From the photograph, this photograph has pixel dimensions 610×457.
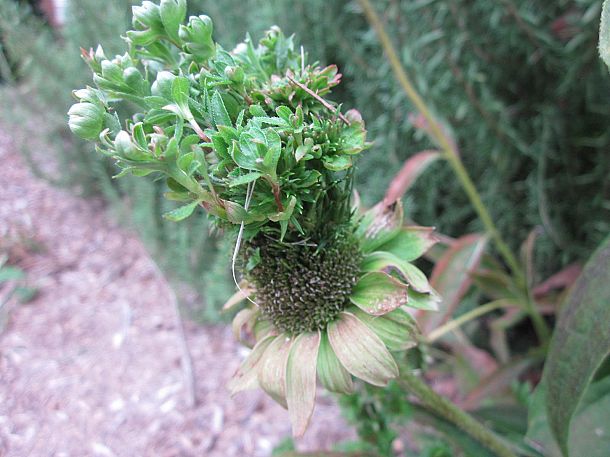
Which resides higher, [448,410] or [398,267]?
[398,267]

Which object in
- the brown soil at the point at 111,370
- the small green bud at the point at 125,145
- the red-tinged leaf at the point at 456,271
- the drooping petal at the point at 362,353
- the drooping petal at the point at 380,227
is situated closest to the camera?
the small green bud at the point at 125,145

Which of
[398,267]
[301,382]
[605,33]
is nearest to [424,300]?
[398,267]

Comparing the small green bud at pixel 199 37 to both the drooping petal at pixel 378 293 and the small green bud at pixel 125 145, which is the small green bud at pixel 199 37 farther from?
the drooping petal at pixel 378 293

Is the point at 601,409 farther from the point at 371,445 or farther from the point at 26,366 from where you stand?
the point at 26,366

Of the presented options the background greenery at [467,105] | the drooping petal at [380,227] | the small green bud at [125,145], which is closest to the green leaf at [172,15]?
the small green bud at [125,145]

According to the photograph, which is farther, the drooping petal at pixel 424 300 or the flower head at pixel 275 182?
the drooping petal at pixel 424 300

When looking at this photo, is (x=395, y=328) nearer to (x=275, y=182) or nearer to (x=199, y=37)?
(x=275, y=182)
